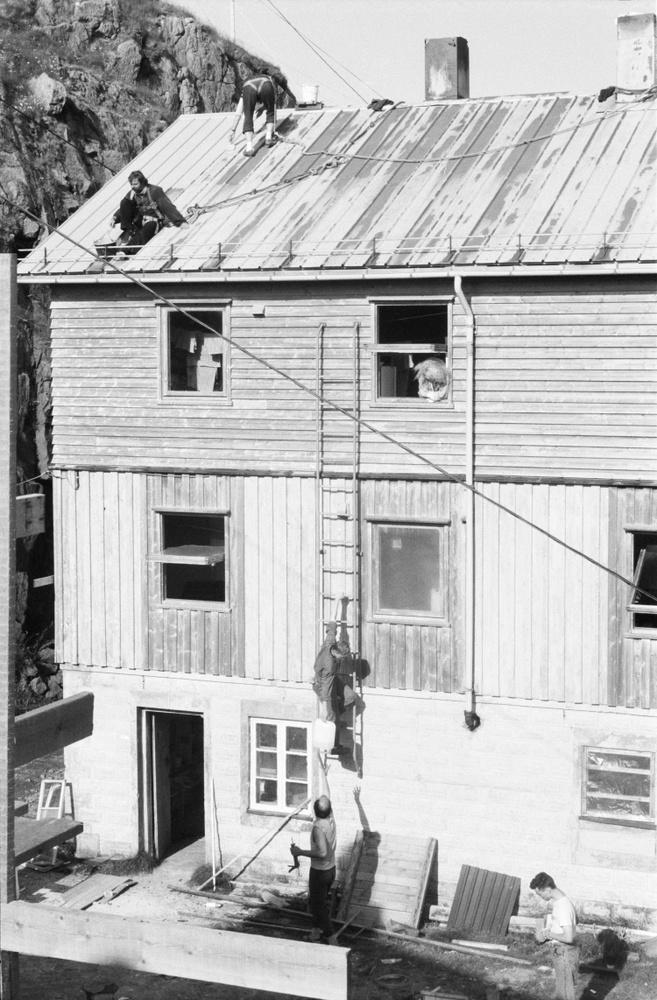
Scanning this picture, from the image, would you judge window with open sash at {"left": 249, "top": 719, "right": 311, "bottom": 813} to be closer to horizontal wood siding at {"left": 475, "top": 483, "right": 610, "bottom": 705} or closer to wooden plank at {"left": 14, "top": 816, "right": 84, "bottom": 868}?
horizontal wood siding at {"left": 475, "top": 483, "right": 610, "bottom": 705}

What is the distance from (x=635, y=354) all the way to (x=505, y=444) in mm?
2206

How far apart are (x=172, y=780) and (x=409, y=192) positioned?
1048cm

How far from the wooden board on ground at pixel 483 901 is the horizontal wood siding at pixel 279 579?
12.3ft

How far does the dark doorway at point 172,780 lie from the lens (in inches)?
863

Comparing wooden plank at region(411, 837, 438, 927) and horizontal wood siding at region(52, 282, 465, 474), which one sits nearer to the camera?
wooden plank at region(411, 837, 438, 927)

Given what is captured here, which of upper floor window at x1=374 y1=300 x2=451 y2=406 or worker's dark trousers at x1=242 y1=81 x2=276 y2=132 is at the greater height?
worker's dark trousers at x1=242 y1=81 x2=276 y2=132

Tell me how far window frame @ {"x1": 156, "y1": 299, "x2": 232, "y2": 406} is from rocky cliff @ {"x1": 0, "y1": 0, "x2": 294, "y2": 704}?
802 centimetres

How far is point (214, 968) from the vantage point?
30.3 ft

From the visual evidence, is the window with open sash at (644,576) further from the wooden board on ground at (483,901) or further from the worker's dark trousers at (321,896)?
the worker's dark trousers at (321,896)

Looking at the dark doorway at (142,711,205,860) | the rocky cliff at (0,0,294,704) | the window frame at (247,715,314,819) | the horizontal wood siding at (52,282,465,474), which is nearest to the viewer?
the horizontal wood siding at (52,282,465,474)

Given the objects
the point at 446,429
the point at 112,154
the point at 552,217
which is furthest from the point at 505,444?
the point at 112,154

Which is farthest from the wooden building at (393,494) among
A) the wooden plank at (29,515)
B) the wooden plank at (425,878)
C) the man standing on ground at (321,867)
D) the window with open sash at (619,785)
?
the wooden plank at (29,515)

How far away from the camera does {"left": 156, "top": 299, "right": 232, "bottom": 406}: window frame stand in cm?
2100

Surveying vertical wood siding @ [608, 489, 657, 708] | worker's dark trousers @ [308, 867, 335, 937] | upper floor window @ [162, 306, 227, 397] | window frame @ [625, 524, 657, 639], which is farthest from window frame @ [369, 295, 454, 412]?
worker's dark trousers @ [308, 867, 335, 937]
